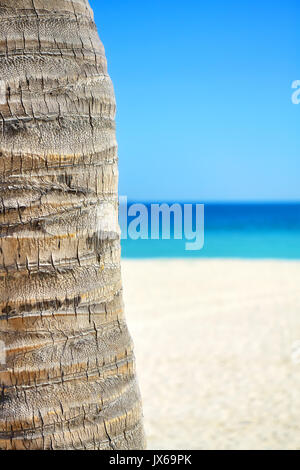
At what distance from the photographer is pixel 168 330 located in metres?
10.5

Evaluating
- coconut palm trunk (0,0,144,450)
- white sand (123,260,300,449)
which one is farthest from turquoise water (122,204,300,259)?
coconut palm trunk (0,0,144,450)

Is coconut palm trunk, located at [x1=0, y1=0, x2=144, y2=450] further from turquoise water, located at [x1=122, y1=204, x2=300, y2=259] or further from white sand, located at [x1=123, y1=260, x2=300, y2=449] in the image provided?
turquoise water, located at [x1=122, y1=204, x2=300, y2=259]

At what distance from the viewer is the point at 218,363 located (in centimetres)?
827

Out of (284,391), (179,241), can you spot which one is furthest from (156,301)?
(179,241)

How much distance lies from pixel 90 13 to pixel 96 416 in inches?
61.1

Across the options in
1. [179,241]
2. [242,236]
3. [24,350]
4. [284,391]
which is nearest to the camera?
[24,350]

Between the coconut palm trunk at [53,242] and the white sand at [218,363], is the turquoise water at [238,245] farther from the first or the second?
the coconut palm trunk at [53,242]

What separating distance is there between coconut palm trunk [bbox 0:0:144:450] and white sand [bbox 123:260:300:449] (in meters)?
4.10

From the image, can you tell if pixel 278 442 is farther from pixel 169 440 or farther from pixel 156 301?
pixel 156 301

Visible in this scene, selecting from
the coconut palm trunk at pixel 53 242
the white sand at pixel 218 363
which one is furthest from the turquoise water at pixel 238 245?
the coconut palm trunk at pixel 53 242

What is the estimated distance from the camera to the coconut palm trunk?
1.78 m

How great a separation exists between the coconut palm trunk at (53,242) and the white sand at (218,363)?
410 centimetres

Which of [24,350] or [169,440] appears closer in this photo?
[24,350]

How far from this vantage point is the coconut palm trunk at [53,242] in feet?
5.82
